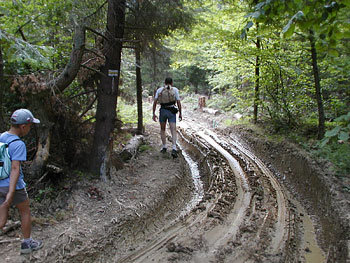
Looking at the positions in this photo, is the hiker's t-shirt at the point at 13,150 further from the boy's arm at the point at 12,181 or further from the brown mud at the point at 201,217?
the brown mud at the point at 201,217

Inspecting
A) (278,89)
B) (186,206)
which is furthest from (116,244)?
(278,89)

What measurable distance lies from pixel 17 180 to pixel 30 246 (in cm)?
101

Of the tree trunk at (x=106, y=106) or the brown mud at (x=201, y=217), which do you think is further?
the tree trunk at (x=106, y=106)

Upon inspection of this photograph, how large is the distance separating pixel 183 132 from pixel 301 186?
652 centimetres

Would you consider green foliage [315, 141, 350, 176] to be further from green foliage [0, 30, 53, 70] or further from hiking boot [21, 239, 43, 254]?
green foliage [0, 30, 53, 70]

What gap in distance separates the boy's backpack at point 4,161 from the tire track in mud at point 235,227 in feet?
6.88

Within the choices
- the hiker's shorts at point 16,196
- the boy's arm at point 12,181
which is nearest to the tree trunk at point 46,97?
the hiker's shorts at point 16,196

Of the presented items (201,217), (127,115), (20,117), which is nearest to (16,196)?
(20,117)

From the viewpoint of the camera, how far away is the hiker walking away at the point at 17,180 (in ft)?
9.97

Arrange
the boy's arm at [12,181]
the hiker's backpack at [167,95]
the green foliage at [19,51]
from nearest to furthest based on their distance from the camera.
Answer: the boy's arm at [12,181], the green foliage at [19,51], the hiker's backpack at [167,95]

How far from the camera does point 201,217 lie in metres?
4.78

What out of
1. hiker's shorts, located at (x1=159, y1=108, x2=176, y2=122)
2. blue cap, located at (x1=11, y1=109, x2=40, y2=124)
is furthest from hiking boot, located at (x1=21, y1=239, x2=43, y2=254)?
hiker's shorts, located at (x1=159, y1=108, x2=176, y2=122)

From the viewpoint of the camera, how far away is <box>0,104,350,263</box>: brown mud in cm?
371

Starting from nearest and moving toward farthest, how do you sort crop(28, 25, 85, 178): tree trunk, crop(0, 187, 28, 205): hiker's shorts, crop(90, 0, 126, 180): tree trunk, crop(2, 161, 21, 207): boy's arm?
1. crop(2, 161, 21, 207): boy's arm
2. crop(0, 187, 28, 205): hiker's shorts
3. crop(28, 25, 85, 178): tree trunk
4. crop(90, 0, 126, 180): tree trunk
